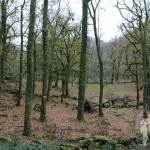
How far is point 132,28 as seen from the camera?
2917cm

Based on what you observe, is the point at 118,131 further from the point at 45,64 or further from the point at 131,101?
the point at 131,101

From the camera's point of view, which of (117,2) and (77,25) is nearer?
(117,2)

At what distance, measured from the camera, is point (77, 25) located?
1340 inches

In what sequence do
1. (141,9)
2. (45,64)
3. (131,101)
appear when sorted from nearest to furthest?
(45,64) → (141,9) → (131,101)

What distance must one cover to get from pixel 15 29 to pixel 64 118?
13481mm

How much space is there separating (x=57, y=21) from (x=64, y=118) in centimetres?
1306

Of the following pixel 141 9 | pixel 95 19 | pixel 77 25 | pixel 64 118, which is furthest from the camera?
pixel 77 25

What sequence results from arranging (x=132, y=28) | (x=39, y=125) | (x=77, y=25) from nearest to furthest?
1. (x=39, y=125)
2. (x=132, y=28)
3. (x=77, y=25)

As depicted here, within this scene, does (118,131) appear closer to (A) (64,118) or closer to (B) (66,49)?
(A) (64,118)

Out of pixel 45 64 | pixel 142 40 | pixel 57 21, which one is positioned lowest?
pixel 45 64

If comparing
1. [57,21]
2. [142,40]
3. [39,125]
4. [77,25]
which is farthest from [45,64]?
[77,25]

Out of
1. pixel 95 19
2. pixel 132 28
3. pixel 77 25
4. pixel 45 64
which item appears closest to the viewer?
pixel 45 64

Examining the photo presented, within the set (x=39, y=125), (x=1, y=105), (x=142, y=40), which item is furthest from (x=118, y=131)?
(x=142, y=40)

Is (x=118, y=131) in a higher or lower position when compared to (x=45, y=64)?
lower
